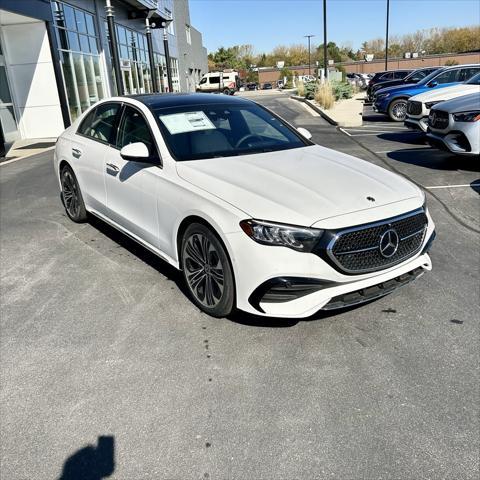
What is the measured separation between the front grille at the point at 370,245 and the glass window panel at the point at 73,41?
59.7ft

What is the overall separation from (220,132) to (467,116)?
18.8 ft

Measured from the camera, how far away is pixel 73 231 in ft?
19.5

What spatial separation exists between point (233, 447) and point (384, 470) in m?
0.75

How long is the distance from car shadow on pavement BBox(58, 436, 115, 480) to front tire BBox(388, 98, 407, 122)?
16494 mm

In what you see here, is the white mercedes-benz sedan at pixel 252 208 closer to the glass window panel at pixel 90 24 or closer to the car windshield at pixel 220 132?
the car windshield at pixel 220 132

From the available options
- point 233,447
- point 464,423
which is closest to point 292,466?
point 233,447

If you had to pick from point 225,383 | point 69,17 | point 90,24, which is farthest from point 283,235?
point 90,24

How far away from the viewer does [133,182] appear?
4.32 metres

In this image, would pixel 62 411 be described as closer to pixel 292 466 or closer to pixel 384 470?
pixel 292 466

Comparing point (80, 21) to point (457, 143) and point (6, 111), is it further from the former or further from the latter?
point (457, 143)

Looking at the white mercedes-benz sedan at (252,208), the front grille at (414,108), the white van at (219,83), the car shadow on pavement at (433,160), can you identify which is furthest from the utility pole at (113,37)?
the white van at (219,83)

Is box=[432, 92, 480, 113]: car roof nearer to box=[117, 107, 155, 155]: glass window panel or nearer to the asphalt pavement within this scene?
the asphalt pavement

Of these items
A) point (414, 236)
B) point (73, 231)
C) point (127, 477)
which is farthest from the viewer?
point (73, 231)

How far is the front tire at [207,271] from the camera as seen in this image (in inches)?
133
